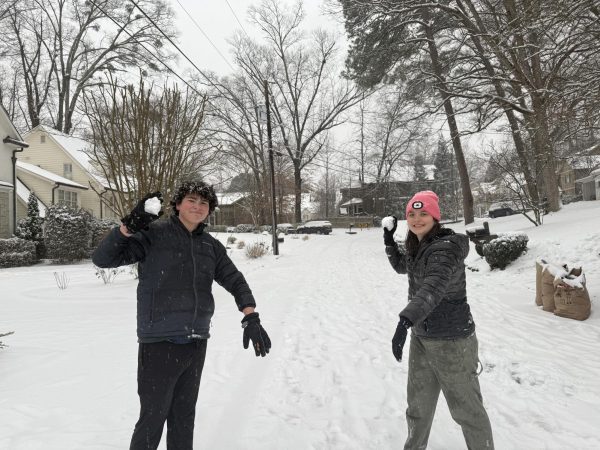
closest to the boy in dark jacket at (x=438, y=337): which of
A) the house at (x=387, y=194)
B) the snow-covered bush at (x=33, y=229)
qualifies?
the snow-covered bush at (x=33, y=229)

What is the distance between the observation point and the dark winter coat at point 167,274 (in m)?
2.16

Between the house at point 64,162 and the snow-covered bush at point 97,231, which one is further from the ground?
the house at point 64,162

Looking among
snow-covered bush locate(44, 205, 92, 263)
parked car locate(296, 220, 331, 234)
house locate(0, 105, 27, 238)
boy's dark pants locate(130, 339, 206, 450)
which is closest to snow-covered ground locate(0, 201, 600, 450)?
boy's dark pants locate(130, 339, 206, 450)

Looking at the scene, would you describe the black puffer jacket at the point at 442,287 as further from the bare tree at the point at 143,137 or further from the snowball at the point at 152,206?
the bare tree at the point at 143,137

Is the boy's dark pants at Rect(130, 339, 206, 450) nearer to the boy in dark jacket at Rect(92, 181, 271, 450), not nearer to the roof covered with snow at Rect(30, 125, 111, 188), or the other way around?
the boy in dark jacket at Rect(92, 181, 271, 450)

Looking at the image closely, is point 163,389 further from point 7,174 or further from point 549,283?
point 7,174

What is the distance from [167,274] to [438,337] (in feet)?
5.50

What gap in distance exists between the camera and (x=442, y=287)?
216 centimetres

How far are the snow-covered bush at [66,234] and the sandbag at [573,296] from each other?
16.6 meters

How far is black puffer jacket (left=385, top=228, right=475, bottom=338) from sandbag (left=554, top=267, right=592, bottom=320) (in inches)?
182

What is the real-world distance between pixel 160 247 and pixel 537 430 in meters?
3.18

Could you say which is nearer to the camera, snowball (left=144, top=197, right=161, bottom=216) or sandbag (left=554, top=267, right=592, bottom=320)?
snowball (left=144, top=197, right=161, bottom=216)

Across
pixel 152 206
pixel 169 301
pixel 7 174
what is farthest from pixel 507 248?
pixel 7 174

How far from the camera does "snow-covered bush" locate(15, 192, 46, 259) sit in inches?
672
